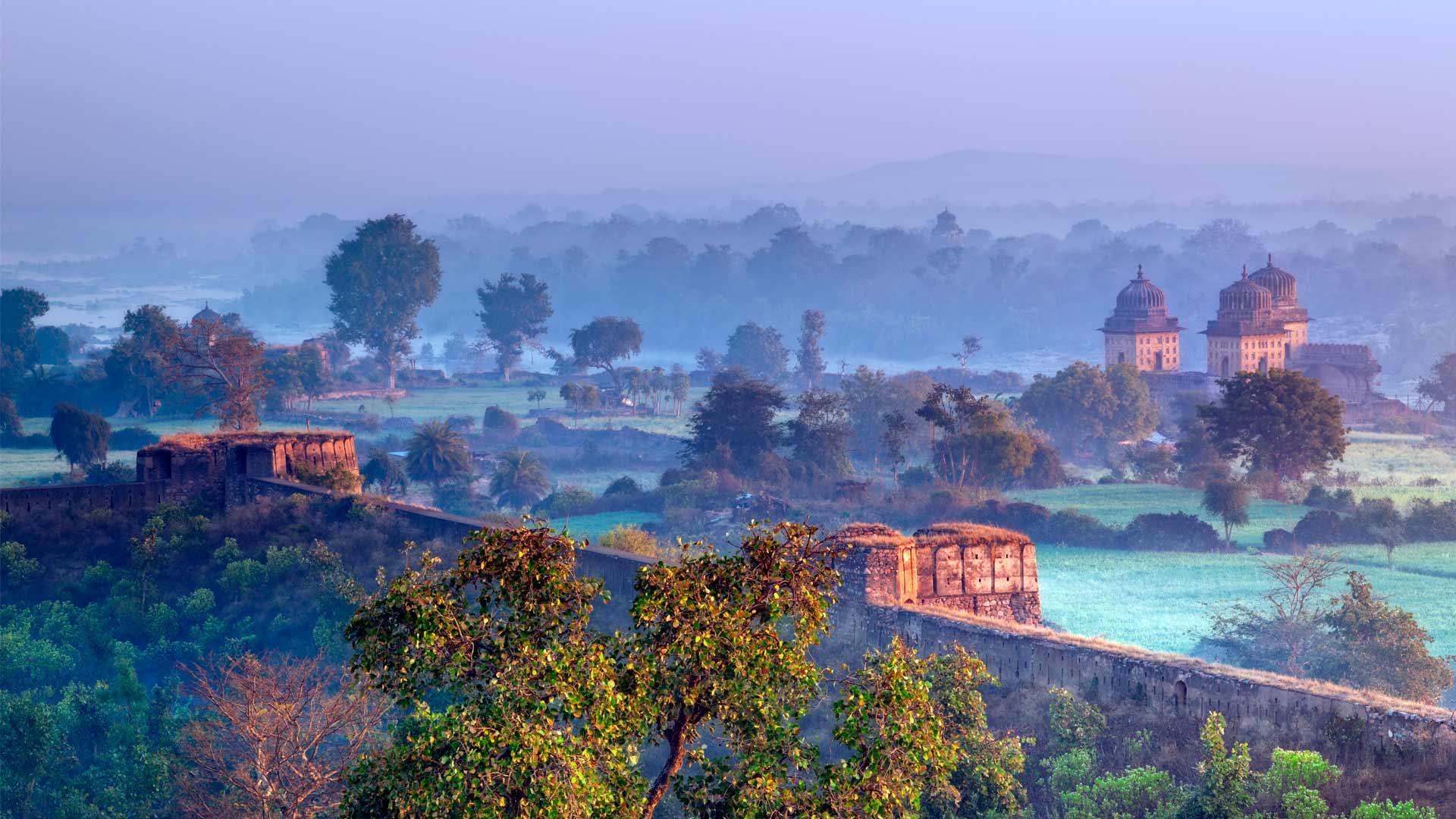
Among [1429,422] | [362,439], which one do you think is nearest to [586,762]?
[362,439]

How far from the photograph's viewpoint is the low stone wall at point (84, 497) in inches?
1341

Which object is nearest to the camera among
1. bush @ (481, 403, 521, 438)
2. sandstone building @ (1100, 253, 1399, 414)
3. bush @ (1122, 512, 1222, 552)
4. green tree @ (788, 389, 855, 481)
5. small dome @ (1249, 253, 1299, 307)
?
bush @ (1122, 512, 1222, 552)

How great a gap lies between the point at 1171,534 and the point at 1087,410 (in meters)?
25.4

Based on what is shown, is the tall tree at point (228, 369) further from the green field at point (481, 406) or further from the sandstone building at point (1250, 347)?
the sandstone building at point (1250, 347)

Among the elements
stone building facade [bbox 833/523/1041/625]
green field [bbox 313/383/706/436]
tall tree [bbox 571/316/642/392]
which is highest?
tall tree [bbox 571/316/642/392]

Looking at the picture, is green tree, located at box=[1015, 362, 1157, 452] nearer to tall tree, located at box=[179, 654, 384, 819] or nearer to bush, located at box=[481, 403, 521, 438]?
bush, located at box=[481, 403, 521, 438]

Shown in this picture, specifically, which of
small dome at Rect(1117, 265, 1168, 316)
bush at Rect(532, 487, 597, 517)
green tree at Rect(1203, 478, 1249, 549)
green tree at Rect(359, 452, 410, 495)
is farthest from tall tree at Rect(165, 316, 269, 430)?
small dome at Rect(1117, 265, 1168, 316)

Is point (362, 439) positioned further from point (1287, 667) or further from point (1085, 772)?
point (1085, 772)

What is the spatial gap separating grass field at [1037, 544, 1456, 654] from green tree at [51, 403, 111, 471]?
31283 millimetres

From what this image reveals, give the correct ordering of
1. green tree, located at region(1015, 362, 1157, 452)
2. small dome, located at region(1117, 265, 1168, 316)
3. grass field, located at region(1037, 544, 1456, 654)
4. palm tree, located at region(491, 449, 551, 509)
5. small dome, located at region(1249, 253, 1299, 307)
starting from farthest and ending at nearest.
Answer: small dome, located at region(1117, 265, 1168, 316) → small dome, located at region(1249, 253, 1299, 307) → green tree, located at region(1015, 362, 1157, 452) → palm tree, located at region(491, 449, 551, 509) → grass field, located at region(1037, 544, 1456, 654)

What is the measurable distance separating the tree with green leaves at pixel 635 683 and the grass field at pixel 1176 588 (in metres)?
19.1

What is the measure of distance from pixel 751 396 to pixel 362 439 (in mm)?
19281

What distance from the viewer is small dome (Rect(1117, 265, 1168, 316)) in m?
85.2

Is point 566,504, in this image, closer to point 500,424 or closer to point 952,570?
point 500,424
